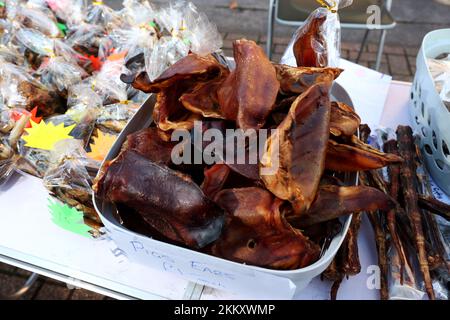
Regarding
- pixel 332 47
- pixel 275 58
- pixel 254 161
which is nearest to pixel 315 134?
pixel 254 161

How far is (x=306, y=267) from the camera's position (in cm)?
59

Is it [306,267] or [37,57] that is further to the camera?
[37,57]

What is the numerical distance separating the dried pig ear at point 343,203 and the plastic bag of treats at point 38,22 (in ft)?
4.19

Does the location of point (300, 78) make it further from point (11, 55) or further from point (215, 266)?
point (11, 55)

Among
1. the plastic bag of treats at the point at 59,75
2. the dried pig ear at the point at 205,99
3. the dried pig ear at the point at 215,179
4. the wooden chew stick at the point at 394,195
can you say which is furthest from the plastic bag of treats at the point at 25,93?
the wooden chew stick at the point at 394,195

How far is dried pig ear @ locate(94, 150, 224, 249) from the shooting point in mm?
618

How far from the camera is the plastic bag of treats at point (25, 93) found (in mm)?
1177

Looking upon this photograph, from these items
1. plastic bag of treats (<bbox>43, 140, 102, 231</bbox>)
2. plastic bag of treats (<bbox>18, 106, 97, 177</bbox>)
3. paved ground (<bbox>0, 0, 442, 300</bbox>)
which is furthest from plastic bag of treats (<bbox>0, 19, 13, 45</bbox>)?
paved ground (<bbox>0, 0, 442, 300</bbox>)

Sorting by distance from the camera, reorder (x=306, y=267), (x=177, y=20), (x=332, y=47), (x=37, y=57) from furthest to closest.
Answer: (x=37, y=57), (x=177, y=20), (x=332, y=47), (x=306, y=267)

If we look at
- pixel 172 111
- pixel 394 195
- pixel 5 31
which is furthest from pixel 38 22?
pixel 394 195

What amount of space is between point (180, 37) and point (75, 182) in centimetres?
62

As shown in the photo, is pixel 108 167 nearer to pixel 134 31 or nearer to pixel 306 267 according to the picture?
pixel 306 267

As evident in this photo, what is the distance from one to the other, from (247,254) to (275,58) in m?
2.34

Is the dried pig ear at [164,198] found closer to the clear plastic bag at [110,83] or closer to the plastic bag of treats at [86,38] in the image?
the clear plastic bag at [110,83]
